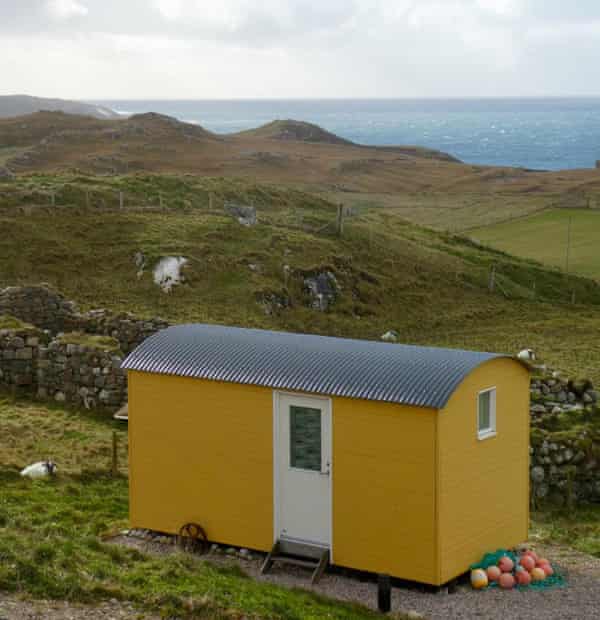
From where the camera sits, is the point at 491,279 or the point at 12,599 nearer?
the point at 12,599

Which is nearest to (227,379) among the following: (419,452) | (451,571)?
(419,452)

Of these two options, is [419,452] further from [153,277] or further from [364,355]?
[153,277]

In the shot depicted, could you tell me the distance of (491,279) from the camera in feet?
144

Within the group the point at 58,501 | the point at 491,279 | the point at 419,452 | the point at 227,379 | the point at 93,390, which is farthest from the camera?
the point at 491,279

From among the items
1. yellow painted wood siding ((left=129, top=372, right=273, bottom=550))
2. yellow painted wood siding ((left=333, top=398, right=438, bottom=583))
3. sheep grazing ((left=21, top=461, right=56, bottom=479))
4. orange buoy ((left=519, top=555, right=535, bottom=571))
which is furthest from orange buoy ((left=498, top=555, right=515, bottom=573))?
sheep grazing ((left=21, top=461, right=56, bottom=479))

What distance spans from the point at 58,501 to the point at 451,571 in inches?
257

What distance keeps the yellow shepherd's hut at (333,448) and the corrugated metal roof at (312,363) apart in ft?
0.08

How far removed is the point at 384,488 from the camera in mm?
15055

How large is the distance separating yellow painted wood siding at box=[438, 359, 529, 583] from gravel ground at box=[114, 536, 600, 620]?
0.42 metres

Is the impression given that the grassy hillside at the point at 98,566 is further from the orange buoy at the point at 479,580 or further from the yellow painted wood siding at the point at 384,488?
the orange buoy at the point at 479,580

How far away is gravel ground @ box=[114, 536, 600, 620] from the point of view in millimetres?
14359

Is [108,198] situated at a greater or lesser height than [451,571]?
greater

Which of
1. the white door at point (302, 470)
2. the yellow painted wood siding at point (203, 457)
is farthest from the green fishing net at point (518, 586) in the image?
the yellow painted wood siding at point (203, 457)

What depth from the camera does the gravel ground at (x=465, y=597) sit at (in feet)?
47.1
